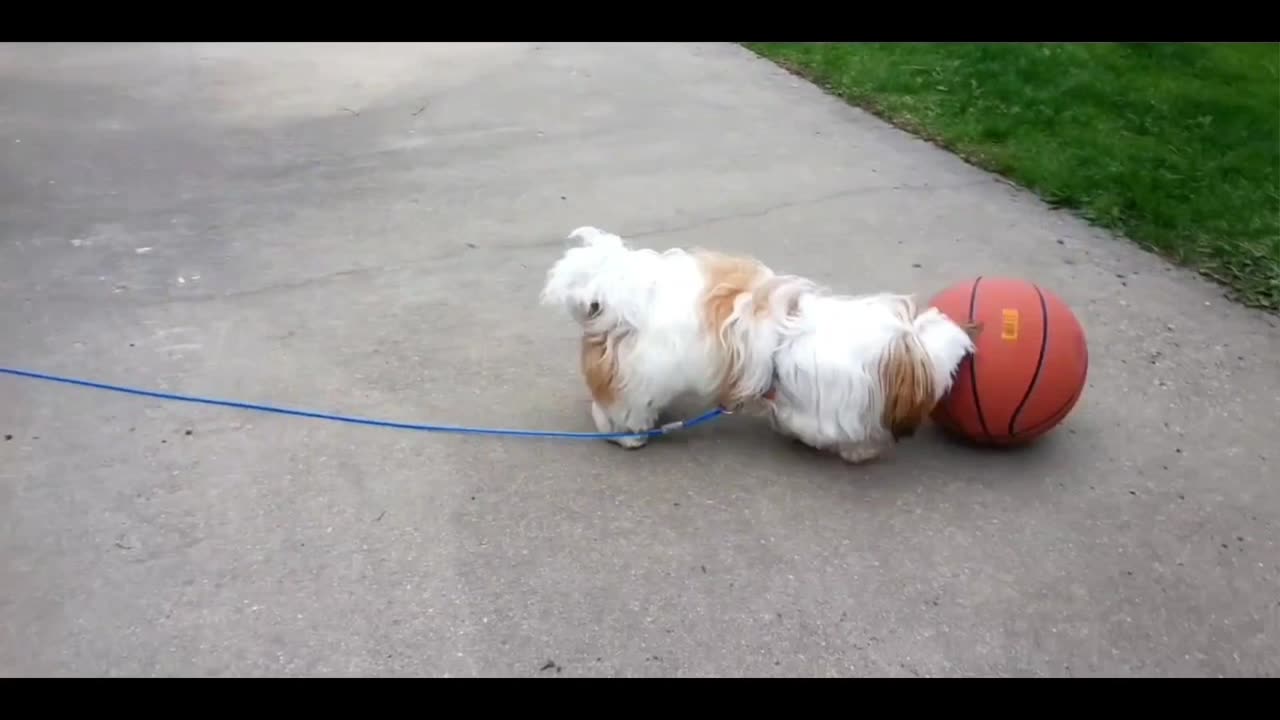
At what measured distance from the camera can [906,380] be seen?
138 inches

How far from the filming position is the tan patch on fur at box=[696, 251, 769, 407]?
3.58 metres

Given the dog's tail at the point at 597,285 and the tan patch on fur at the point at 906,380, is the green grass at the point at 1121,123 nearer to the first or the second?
the tan patch on fur at the point at 906,380

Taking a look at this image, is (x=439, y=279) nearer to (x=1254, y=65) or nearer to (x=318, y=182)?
(x=318, y=182)

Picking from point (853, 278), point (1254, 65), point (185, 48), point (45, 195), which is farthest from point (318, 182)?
point (1254, 65)

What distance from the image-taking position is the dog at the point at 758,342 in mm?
3523

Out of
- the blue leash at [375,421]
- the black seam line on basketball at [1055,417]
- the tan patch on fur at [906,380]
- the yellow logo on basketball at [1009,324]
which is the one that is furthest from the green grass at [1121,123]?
the blue leash at [375,421]

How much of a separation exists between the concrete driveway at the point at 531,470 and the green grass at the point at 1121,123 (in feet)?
1.13

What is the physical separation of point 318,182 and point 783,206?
3.19m

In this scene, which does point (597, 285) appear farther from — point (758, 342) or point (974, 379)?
point (974, 379)

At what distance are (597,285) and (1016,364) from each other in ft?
5.05

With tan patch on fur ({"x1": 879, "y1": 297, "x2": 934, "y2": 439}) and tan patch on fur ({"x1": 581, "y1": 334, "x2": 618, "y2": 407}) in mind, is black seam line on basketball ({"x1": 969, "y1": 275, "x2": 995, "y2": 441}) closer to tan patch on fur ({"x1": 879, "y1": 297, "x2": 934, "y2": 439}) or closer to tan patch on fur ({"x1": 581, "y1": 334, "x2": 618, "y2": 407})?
tan patch on fur ({"x1": 879, "y1": 297, "x2": 934, "y2": 439})

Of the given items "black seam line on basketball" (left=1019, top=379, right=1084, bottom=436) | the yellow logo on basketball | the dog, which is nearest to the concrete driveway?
"black seam line on basketball" (left=1019, top=379, right=1084, bottom=436)

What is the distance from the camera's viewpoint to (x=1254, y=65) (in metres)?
8.56

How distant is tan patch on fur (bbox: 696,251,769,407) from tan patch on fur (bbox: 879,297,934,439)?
1.69ft
